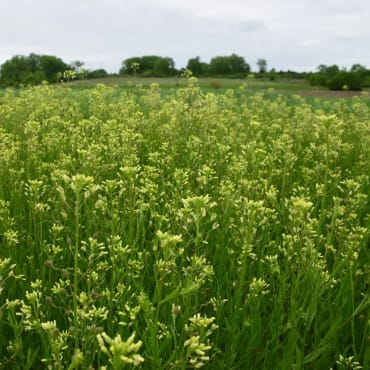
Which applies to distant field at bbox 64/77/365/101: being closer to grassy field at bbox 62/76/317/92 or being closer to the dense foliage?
grassy field at bbox 62/76/317/92

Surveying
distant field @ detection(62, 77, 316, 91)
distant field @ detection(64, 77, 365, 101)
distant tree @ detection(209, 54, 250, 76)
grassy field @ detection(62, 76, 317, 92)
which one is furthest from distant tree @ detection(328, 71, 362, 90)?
→ distant tree @ detection(209, 54, 250, 76)

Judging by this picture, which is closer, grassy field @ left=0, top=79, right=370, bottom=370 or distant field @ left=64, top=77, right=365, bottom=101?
grassy field @ left=0, top=79, right=370, bottom=370

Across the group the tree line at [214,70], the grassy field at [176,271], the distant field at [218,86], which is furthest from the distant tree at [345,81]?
the grassy field at [176,271]

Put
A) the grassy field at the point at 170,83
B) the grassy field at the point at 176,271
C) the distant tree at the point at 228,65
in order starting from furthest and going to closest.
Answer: the distant tree at the point at 228,65
the grassy field at the point at 170,83
the grassy field at the point at 176,271

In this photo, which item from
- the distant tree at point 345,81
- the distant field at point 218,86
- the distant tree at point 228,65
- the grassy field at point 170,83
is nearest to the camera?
the grassy field at point 170,83

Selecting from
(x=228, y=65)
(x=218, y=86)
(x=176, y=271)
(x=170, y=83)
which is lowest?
(x=176, y=271)

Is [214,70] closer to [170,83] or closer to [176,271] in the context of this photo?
[170,83]

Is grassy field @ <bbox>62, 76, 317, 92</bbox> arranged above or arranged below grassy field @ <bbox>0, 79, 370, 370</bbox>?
above

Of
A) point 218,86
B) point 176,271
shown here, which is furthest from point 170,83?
point 176,271

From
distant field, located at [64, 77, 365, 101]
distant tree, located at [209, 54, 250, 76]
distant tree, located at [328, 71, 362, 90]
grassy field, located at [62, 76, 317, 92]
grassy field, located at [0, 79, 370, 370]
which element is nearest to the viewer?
grassy field, located at [0, 79, 370, 370]

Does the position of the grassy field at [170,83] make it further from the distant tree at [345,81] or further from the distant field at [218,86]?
the distant tree at [345,81]

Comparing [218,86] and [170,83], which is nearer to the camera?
[218,86]

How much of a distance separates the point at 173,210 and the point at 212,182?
212 centimetres

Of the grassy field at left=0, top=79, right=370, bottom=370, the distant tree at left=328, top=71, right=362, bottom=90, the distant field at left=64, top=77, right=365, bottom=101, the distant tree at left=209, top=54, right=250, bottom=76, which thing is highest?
the distant tree at left=209, top=54, right=250, bottom=76
